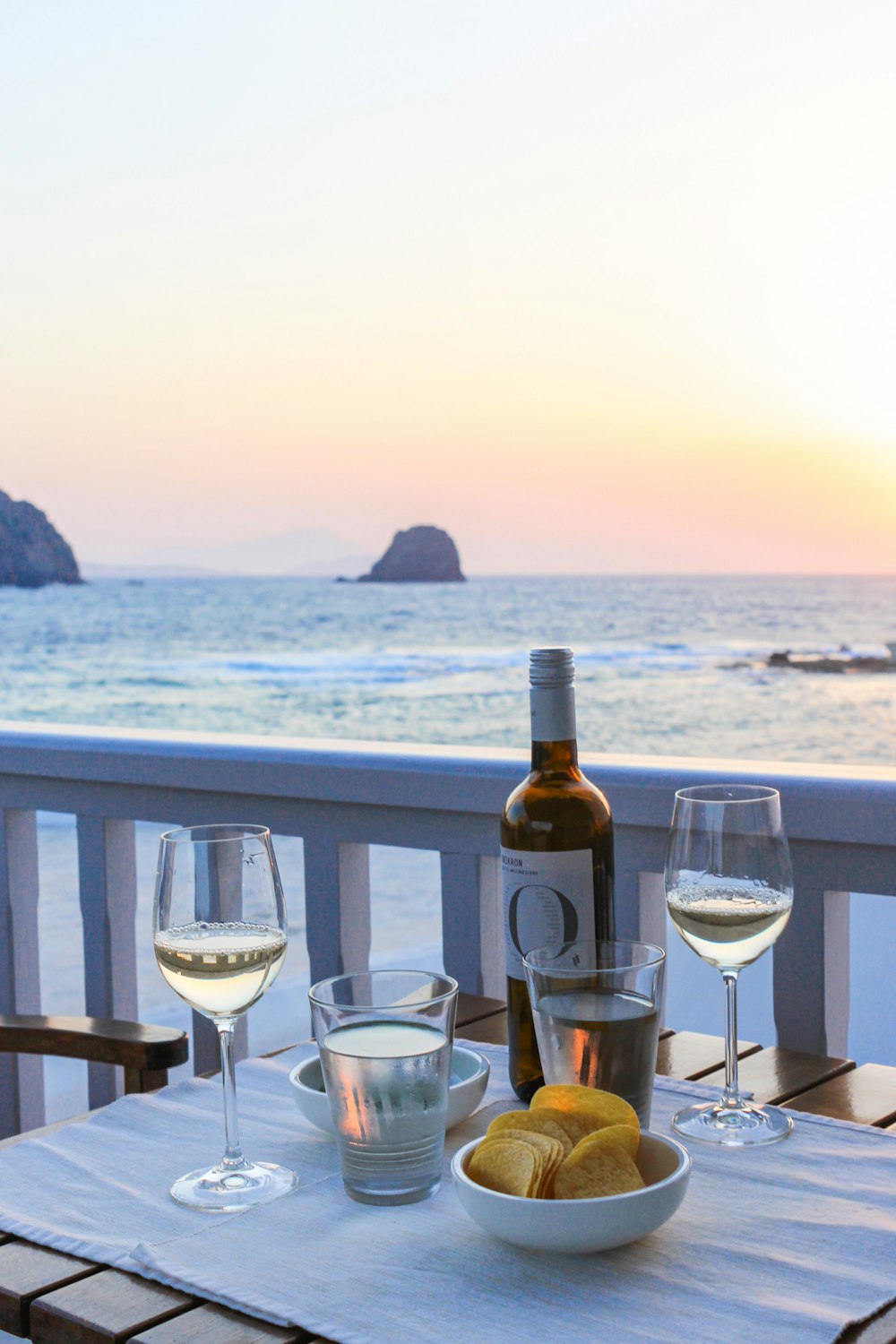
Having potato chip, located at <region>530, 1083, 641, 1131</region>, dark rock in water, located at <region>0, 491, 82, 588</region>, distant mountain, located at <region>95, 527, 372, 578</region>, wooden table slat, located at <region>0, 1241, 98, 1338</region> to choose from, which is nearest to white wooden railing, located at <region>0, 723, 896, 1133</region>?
potato chip, located at <region>530, 1083, 641, 1131</region>

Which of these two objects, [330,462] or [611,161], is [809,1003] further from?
[330,462]

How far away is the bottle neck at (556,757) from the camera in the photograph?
0.89 meters

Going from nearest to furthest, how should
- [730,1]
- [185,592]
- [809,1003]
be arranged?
1. [809,1003]
2. [730,1]
3. [185,592]

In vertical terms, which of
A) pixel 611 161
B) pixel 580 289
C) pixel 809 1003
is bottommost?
pixel 809 1003

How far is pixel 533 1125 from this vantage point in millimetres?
729

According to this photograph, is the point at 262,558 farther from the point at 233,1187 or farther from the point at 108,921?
the point at 233,1187

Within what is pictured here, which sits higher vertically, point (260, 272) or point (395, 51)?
point (395, 51)

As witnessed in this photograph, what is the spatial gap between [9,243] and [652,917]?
63.5 feet

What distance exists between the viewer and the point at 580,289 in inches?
750

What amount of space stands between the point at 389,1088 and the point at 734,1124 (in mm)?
287

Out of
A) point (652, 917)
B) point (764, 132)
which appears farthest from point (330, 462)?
point (652, 917)

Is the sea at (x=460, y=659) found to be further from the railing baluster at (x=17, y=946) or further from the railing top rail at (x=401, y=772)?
the railing top rail at (x=401, y=772)

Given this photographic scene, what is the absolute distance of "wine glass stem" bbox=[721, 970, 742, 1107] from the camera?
89 centimetres

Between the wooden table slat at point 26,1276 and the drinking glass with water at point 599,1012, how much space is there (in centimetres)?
30
